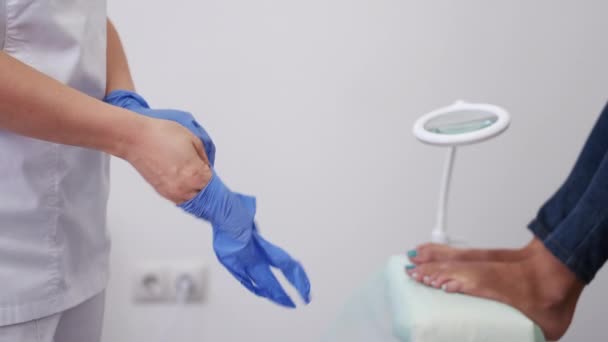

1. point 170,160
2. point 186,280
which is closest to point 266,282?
point 170,160

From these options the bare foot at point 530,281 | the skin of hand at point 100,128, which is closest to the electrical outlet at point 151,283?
the bare foot at point 530,281

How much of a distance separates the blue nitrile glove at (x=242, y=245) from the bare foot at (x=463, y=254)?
41 centimetres

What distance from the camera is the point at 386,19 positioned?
1.31 m

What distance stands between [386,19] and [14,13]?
884 millimetres

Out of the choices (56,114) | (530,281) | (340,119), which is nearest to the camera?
(56,114)

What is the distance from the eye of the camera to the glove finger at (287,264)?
0.69 m

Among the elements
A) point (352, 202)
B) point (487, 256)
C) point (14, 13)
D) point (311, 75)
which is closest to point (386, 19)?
point (311, 75)

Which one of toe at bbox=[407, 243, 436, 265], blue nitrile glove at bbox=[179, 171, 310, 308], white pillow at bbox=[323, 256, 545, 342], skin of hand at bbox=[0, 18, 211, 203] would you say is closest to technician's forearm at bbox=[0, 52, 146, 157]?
skin of hand at bbox=[0, 18, 211, 203]

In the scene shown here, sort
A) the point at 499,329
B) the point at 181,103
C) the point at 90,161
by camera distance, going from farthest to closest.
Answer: the point at 181,103, the point at 499,329, the point at 90,161

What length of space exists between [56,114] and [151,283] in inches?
34.6

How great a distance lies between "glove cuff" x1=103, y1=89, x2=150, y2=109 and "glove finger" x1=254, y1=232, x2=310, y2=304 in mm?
228

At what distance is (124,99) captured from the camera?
733 mm

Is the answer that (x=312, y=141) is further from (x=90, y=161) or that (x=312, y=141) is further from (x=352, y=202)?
(x=90, y=161)

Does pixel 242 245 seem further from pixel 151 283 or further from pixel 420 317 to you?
pixel 151 283
